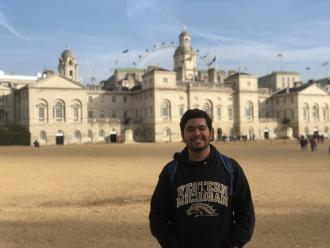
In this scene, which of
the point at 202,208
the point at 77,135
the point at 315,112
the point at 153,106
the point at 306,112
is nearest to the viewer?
the point at 202,208

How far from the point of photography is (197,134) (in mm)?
4770

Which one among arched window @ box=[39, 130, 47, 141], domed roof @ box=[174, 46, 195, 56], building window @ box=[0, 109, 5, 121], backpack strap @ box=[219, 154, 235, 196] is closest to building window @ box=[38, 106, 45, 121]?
arched window @ box=[39, 130, 47, 141]

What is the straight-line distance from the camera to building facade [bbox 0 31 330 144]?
8838 centimetres

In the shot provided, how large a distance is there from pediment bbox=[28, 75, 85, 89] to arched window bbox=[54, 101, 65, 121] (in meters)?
3.03

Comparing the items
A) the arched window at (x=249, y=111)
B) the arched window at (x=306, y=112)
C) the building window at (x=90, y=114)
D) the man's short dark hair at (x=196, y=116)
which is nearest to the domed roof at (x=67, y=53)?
the building window at (x=90, y=114)

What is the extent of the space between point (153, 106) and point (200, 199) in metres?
91.6

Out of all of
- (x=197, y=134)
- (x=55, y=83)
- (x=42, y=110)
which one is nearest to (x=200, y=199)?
(x=197, y=134)

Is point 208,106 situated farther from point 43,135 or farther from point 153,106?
point 43,135

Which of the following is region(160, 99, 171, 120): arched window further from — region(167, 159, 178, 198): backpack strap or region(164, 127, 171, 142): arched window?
region(167, 159, 178, 198): backpack strap

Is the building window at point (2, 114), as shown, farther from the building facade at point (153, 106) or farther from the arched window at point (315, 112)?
the arched window at point (315, 112)

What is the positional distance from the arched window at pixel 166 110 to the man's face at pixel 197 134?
92022mm

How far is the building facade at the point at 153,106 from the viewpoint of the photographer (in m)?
88.4

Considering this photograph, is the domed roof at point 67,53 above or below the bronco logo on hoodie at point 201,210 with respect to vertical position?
above

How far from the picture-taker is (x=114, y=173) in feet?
81.9
